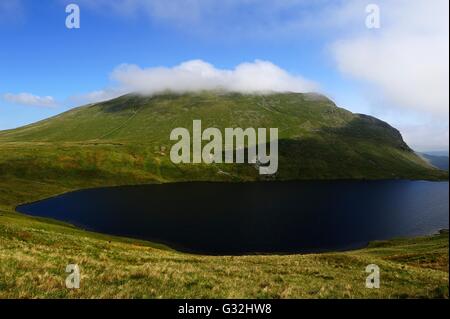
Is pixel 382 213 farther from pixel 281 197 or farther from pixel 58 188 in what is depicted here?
pixel 58 188

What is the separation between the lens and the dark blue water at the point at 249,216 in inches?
4021

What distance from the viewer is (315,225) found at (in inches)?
4749

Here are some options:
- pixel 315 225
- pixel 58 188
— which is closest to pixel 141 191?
pixel 58 188

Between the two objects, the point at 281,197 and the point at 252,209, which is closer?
the point at 252,209

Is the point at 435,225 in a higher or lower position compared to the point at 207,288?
lower

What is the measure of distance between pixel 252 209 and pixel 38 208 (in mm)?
77802

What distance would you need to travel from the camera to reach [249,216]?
5157 inches

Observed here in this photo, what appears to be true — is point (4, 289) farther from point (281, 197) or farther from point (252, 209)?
point (281, 197)

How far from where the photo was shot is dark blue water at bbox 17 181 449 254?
4021 inches

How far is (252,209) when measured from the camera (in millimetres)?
144250

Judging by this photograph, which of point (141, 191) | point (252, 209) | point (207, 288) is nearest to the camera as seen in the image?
point (207, 288)
